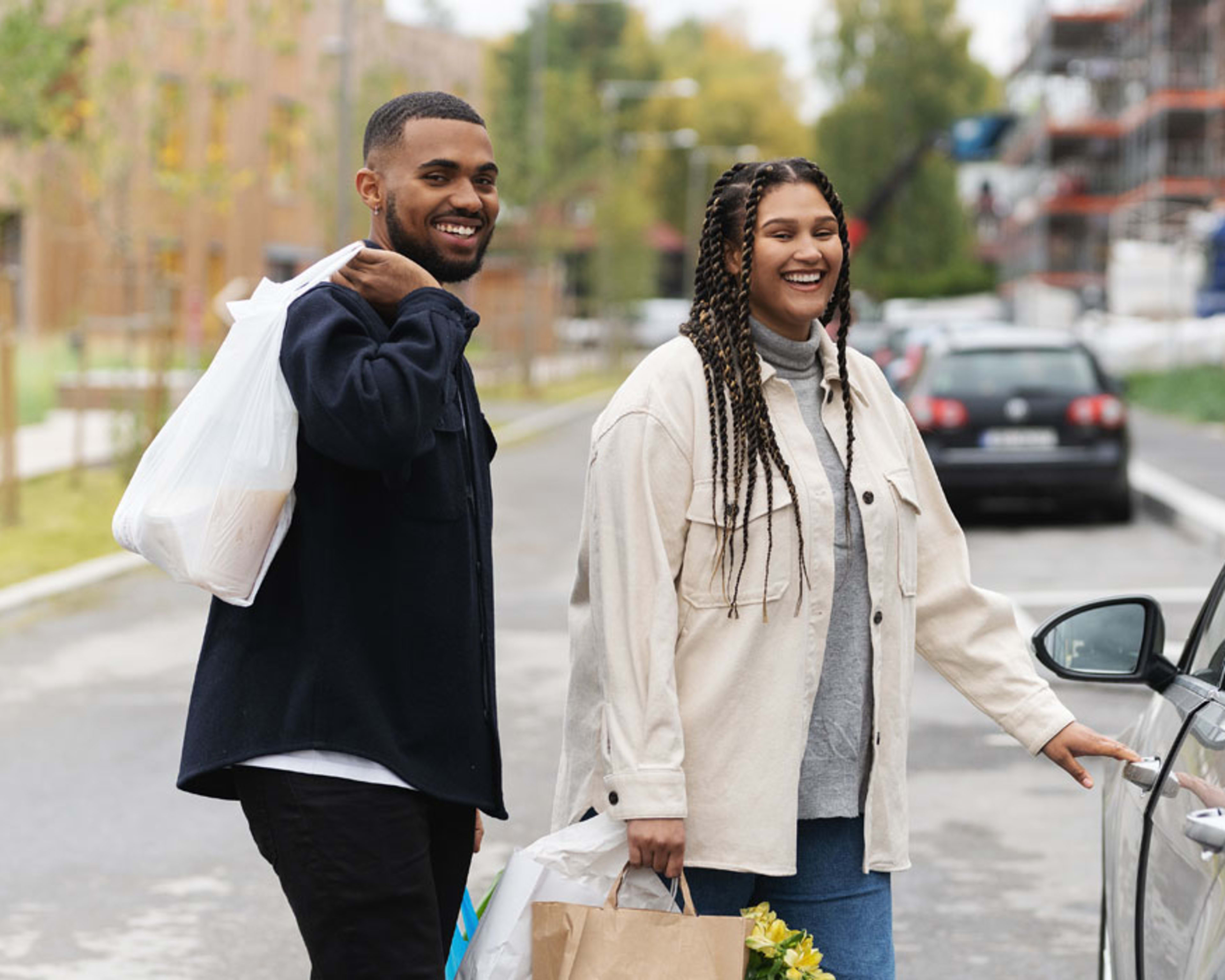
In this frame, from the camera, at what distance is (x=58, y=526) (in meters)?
15.2

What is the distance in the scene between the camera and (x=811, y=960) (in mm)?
2887

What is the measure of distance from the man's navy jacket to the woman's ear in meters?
0.47

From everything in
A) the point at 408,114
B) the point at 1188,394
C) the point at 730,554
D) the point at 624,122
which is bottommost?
the point at 1188,394

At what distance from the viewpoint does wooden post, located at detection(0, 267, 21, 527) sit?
48.4 feet

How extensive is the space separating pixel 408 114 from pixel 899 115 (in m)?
71.6

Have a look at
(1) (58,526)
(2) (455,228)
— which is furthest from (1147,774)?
(1) (58,526)

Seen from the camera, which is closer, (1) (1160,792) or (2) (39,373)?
(1) (1160,792)

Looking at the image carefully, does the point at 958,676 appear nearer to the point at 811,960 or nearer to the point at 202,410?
the point at 811,960

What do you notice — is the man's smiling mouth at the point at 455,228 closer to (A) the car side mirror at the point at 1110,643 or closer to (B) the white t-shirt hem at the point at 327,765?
(B) the white t-shirt hem at the point at 327,765

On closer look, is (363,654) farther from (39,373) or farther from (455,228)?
(39,373)

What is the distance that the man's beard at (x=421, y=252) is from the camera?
301cm

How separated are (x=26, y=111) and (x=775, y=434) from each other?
15992mm

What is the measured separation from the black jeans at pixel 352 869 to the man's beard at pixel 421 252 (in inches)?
29.8

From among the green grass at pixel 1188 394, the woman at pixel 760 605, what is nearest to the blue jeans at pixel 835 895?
the woman at pixel 760 605
